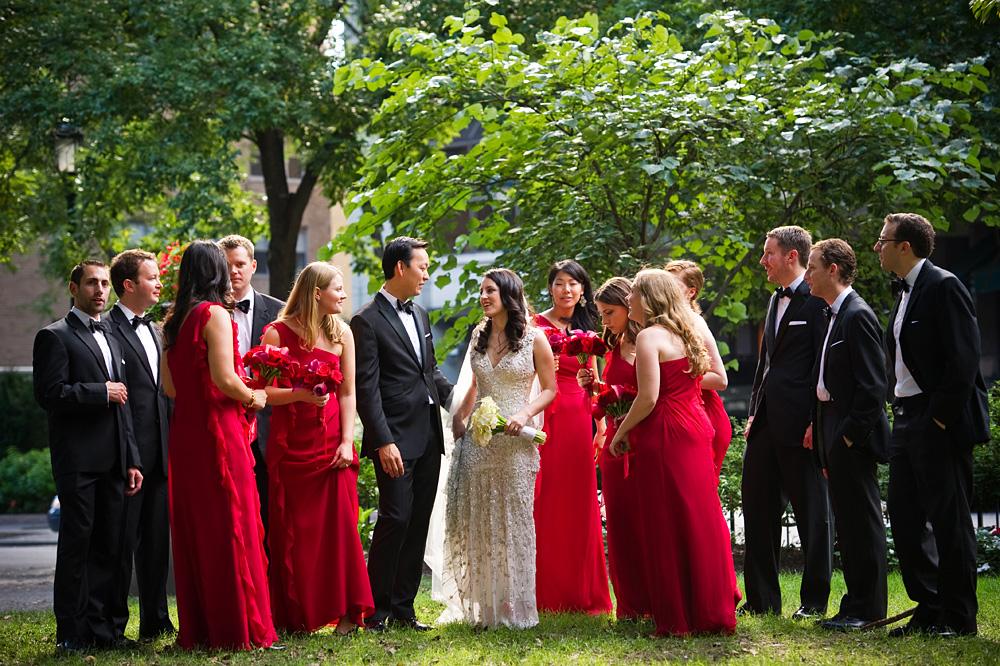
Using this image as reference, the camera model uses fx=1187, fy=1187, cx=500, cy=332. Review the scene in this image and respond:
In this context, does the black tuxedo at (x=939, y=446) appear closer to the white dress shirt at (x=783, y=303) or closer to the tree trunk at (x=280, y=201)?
the white dress shirt at (x=783, y=303)

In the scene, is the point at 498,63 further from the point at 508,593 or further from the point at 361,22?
the point at 361,22

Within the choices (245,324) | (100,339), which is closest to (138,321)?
(100,339)

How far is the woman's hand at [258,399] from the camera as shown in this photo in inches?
285

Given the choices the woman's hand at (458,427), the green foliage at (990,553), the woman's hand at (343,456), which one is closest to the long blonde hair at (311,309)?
the woman's hand at (343,456)

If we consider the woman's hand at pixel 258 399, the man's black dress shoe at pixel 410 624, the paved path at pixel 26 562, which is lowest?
the paved path at pixel 26 562

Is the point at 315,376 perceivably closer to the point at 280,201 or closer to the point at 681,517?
the point at 681,517

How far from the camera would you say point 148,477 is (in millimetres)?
8133

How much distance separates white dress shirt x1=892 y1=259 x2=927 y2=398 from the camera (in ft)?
23.9

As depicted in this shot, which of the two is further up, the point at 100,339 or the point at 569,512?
the point at 100,339

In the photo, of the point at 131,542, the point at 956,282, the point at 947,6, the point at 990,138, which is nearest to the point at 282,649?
the point at 131,542

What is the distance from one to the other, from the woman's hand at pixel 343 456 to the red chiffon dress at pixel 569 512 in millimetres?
1672

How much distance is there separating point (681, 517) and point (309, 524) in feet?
7.92

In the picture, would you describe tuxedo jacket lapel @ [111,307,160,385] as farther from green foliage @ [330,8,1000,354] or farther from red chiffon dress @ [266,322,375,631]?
green foliage @ [330,8,1000,354]

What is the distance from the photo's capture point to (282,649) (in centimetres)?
722
